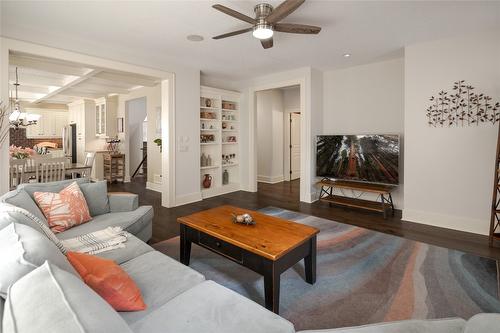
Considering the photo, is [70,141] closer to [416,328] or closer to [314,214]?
[314,214]

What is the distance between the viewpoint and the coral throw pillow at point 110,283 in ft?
4.07

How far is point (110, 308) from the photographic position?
84 centimetres

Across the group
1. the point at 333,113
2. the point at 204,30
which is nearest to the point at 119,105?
the point at 204,30

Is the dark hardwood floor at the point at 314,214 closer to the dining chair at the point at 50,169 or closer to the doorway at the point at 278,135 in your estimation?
the doorway at the point at 278,135

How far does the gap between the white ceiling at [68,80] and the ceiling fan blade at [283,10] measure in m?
2.68

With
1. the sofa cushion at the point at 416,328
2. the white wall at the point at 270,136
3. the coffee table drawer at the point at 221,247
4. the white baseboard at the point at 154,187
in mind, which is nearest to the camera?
the sofa cushion at the point at 416,328

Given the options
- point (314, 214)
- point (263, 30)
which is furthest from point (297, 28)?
point (314, 214)

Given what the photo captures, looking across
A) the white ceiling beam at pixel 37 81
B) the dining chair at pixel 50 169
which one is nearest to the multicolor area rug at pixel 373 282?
the dining chair at pixel 50 169

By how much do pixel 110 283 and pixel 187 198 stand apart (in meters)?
3.83

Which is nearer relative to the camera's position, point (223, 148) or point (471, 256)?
point (471, 256)

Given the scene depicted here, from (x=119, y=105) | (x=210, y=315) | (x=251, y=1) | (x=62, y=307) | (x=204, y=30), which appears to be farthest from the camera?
(x=119, y=105)

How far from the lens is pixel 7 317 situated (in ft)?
2.37

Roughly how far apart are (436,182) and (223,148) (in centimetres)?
424

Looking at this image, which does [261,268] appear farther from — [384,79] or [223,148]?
[223,148]
